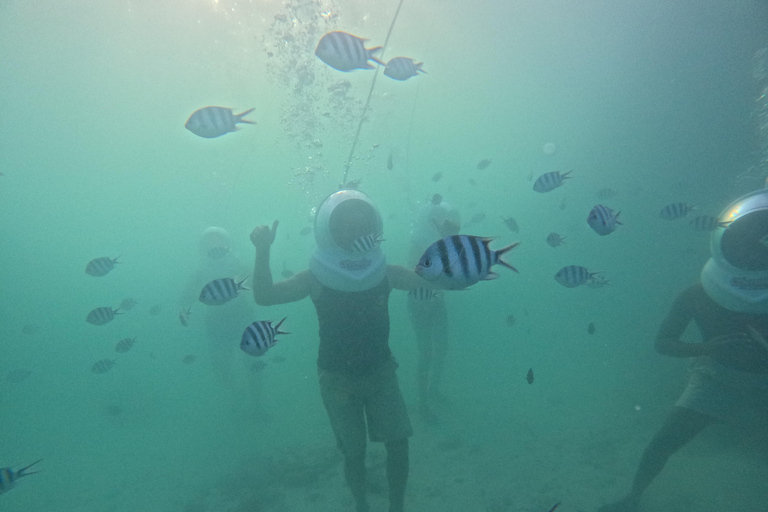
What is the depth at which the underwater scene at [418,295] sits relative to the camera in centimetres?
355

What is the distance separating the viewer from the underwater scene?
140 inches

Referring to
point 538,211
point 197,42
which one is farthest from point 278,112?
point 538,211

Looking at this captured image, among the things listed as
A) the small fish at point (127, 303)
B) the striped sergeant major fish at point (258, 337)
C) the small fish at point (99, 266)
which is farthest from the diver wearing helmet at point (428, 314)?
the small fish at point (127, 303)

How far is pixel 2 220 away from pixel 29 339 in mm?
55760

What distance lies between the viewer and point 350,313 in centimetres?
343

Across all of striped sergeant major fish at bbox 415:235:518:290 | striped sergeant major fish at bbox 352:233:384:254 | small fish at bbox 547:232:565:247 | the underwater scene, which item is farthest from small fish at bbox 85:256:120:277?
small fish at bbox 547:232:565:247

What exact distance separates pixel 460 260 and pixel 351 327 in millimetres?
2062

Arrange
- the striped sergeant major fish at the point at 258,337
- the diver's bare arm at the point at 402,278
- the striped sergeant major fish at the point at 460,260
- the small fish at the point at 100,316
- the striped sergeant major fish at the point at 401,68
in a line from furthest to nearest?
the small fish at the point at 100,316 → the striped sergeant major fish at the point at 401,68 → the diver's bare arm at the point at 402,278 → the striped sergeant major fish at the point at 258,337 → the striped sergeant major fish at the point at 460,260

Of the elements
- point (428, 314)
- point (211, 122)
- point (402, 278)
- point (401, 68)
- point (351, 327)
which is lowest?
point (428, 314)

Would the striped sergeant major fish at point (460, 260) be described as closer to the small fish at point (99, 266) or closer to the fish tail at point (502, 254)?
the fish tail at point (502, 254)

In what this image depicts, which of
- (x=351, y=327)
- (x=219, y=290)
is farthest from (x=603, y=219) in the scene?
(x=219, y=290)

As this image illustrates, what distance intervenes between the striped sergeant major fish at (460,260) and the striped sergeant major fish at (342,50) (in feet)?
7.62

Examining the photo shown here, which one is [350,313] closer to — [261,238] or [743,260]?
[261,238]

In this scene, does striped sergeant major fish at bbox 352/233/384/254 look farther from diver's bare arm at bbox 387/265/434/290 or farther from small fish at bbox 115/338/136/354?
small fish at bbox 115/338/136/354
